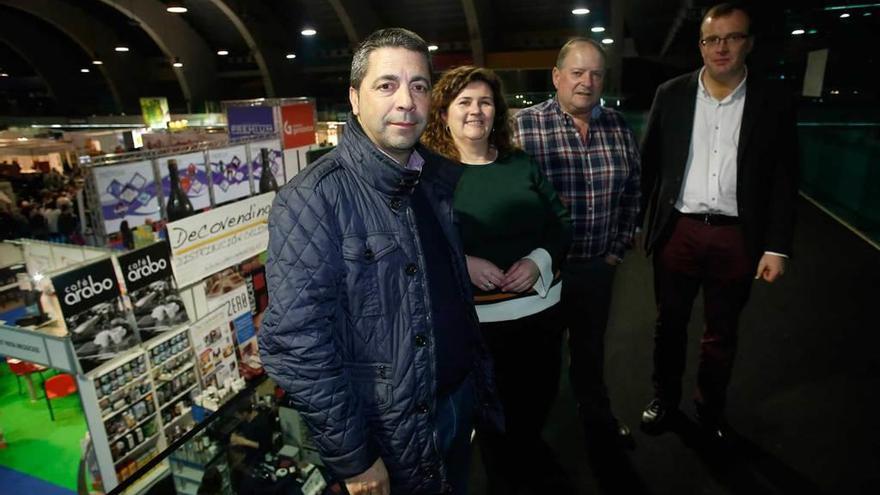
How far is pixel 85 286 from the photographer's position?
3.06 metres

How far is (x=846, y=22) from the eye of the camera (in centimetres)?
1002

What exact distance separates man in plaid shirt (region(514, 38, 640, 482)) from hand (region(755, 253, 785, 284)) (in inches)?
23.7

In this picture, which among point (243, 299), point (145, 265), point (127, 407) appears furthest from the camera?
point (243, 299)

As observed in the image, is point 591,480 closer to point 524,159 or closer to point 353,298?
point 524,159

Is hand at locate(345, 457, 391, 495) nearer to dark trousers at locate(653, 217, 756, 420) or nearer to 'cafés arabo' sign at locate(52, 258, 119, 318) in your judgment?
dark trousers at locate(653, 217, 756, 420)

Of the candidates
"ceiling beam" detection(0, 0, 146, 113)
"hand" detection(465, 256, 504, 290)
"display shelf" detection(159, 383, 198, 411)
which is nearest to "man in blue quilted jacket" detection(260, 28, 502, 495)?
"hand" detection(465, 256, 504, 290)

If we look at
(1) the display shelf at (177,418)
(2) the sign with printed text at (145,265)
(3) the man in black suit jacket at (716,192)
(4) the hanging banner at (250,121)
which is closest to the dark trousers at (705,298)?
(3) the man in black suit jacket at (716,192)

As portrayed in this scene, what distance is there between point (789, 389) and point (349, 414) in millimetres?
2998

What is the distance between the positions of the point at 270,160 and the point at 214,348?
212cm

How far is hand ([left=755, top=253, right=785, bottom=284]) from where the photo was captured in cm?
238

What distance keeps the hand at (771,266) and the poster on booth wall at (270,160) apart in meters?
4.33

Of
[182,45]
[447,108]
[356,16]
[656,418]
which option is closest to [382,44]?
[447,108]

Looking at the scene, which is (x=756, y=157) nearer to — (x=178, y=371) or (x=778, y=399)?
(x=778, y=399)

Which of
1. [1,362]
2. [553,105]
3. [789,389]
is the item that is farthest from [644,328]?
[1,362]
